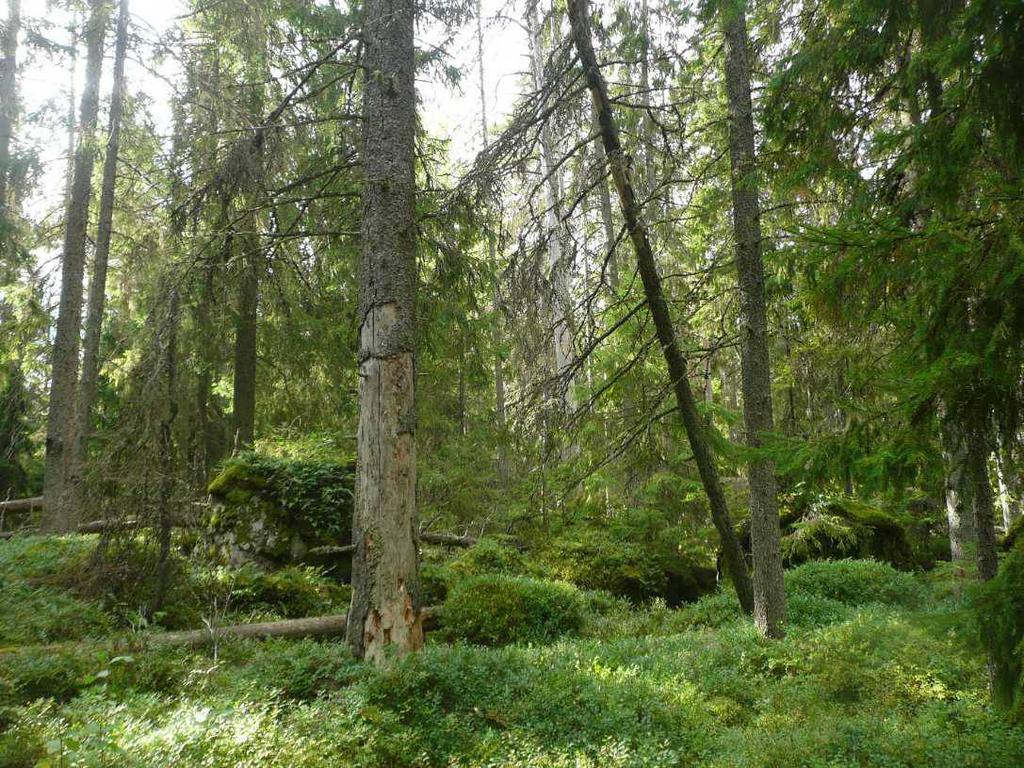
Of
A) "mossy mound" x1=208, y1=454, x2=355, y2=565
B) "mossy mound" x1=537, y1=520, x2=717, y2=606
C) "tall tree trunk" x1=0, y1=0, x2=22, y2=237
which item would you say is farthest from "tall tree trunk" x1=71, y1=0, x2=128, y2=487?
"mossy mound" x1=537, y1=520, x2=717, y2=606

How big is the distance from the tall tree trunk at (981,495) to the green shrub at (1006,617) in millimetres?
630

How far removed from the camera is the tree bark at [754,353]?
7.95 meters

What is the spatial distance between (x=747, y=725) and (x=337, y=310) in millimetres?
9194

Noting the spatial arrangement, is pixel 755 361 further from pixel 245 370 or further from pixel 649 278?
pixel 245 370

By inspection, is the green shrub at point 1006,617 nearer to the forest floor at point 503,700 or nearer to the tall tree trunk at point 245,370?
the forest floor at point 503,700

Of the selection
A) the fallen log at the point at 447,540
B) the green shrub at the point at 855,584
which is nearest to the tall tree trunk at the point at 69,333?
A: the fallen log at the point at 447,540

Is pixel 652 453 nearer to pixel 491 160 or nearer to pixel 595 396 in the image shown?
pixel 595 396

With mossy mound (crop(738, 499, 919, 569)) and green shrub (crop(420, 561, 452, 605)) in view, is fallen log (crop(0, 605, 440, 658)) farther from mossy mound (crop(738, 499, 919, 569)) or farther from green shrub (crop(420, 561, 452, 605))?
mossy mound (crop(738, 499, 919, 569))

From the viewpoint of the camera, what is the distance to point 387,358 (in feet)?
22.5

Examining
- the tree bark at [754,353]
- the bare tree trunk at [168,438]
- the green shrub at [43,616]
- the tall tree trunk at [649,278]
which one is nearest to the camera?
the green shrub at [43,616]

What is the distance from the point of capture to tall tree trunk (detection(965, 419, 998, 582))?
3369 mm

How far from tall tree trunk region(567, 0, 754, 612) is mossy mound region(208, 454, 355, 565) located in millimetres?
5866

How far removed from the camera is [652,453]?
8.59 m

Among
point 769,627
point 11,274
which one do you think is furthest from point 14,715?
point 11,274
